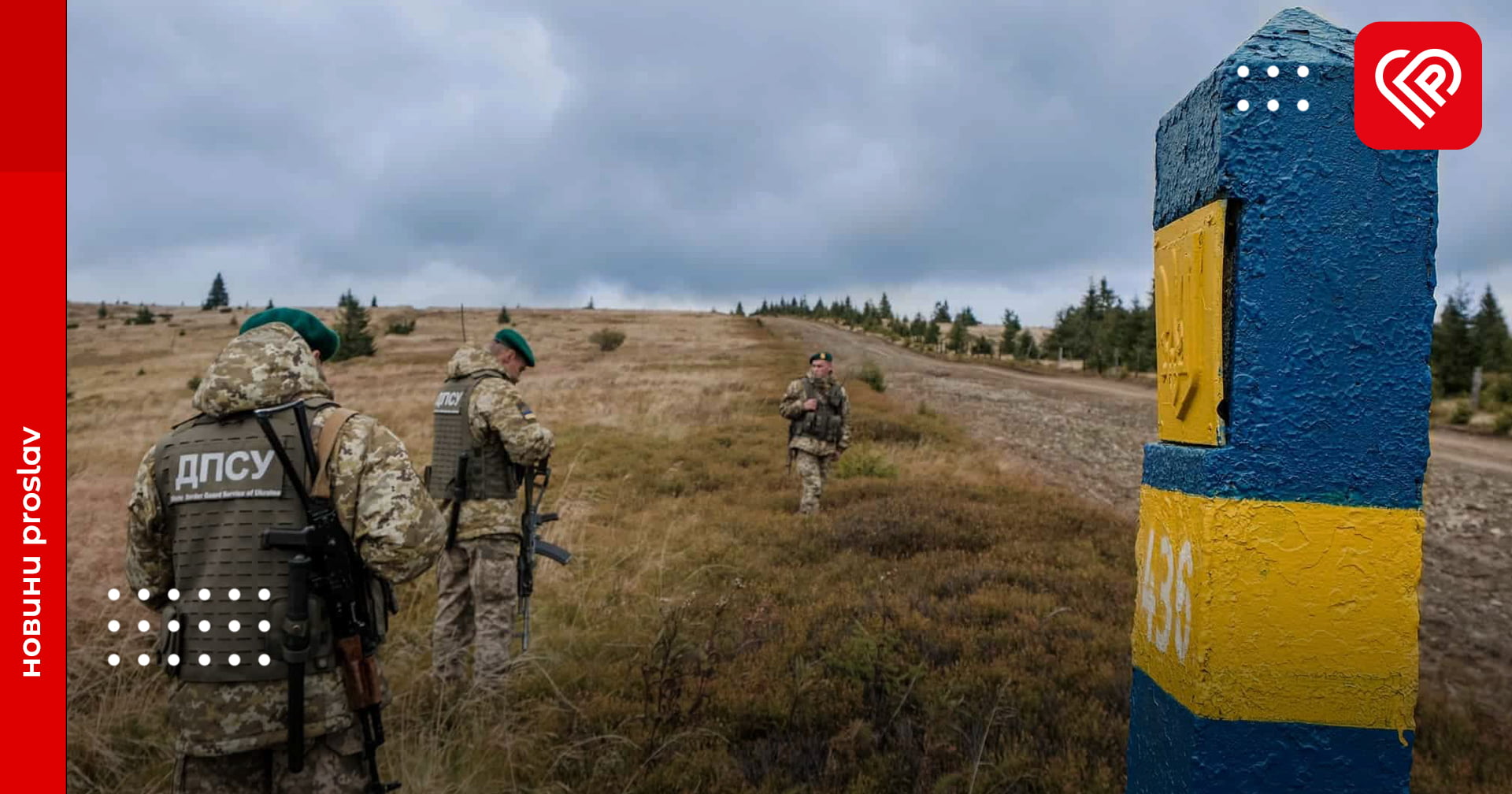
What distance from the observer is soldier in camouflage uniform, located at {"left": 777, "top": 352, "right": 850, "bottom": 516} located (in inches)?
375

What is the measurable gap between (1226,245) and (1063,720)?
3070 mm

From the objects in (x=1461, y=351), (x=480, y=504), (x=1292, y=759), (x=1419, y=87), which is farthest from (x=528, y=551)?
(x=1461, y=351)

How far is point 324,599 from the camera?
107 inches

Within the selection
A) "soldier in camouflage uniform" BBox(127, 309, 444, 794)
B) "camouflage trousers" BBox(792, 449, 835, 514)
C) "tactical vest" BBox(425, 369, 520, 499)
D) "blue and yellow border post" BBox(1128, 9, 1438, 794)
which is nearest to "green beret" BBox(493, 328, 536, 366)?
"tactical vest" BBox(425, 369, 520, 499)

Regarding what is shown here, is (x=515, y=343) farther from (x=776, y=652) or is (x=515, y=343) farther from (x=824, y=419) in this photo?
(x=824, y=419)

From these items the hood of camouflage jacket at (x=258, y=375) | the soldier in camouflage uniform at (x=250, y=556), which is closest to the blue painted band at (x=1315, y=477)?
the soldier in camouflage uniform at (x=250, y=556)

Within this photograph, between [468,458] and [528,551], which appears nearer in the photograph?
[468,458]

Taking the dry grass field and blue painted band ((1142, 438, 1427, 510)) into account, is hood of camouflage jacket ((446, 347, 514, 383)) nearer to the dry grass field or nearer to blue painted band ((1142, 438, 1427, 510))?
the dry grass field

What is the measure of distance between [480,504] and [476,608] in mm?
596

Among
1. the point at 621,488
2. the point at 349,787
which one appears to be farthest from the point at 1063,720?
the point at 621,488

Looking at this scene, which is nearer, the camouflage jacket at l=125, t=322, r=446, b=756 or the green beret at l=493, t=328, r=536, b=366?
the camouflage jacket at l=125, t=322, r=446, b=756

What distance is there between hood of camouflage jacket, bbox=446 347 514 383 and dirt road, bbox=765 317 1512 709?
589cm

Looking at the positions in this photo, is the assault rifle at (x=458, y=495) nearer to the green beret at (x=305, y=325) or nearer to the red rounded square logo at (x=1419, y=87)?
the green beret at (x=305, y=325)

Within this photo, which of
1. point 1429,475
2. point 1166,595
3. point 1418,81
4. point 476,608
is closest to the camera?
point 1418,81
